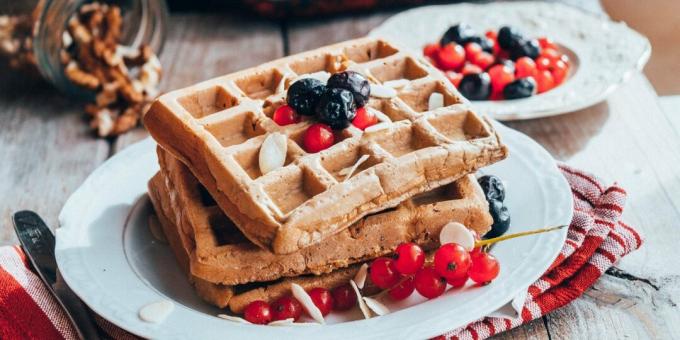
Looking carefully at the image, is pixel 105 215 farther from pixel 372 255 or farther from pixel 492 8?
pixel 492 8

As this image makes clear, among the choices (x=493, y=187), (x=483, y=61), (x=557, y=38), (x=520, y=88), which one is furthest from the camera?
(x=557, y=38)

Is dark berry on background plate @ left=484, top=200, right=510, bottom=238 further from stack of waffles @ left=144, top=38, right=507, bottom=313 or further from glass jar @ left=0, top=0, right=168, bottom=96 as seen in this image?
glass jar @ left=0, top=0, right=168, bottom=96

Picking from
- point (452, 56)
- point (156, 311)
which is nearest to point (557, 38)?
point (452, 56)

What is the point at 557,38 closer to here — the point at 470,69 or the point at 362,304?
the point at 470,69

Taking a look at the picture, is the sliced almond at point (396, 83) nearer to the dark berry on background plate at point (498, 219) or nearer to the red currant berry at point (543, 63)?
the dark berry on background plate at point (498, 219)

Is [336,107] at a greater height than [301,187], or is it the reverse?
[336,107]

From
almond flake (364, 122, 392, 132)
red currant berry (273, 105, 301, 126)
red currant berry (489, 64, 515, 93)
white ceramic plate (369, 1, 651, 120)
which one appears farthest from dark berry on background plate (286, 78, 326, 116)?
red currant berry (489, 64, 515, 93)

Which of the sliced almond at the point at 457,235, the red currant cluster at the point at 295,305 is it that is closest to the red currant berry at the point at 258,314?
the red currant cluster at the point at 295,305

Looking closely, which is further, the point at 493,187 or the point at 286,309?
the point at 493,187
